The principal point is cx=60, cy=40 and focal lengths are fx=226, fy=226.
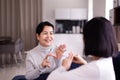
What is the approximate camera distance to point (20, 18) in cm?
1016

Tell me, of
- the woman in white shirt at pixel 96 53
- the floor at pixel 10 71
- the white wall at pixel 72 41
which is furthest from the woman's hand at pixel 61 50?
the white wall at pixel 72 41

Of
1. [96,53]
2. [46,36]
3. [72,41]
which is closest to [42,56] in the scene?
[46,36]

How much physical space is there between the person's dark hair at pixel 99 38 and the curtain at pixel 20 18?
885 cm

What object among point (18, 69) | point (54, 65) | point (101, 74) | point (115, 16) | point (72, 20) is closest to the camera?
point (101, 74)

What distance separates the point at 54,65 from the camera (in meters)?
2.30

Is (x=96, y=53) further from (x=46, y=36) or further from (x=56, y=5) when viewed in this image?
(x=56, y=5)

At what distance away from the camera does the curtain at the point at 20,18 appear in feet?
33.2

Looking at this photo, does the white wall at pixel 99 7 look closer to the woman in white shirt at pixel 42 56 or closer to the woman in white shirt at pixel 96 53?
the woman in white shirt at pixel 42 56

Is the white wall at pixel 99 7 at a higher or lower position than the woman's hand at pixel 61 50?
higher

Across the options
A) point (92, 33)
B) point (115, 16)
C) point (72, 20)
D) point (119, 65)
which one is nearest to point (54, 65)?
point (119, 65)

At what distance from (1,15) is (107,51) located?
926 cm

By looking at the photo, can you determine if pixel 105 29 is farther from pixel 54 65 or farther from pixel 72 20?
pixel 72 20

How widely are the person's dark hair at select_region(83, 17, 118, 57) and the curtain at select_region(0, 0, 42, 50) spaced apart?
8.85 meters

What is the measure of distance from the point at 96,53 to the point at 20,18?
9035mm
